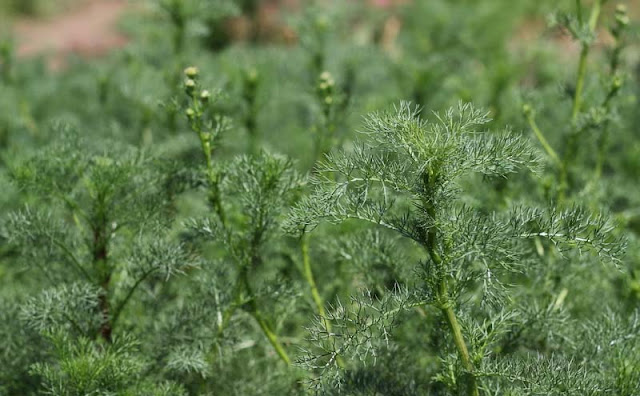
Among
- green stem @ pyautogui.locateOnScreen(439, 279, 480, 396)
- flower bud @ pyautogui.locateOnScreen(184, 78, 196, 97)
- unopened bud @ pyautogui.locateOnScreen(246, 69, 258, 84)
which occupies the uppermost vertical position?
flower bud @ pyautogui.locateOnScreen(184, 78, 196, 97)

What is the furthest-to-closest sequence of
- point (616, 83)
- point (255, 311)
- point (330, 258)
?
point (330, 258) < point (616, 83) < point (255, 311)

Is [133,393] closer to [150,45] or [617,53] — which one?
[617,53]

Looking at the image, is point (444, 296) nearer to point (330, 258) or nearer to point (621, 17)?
point (330, 258)

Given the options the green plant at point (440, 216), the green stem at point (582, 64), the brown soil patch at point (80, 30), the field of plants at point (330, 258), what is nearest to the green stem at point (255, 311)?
the field of plants at point (330, 258)

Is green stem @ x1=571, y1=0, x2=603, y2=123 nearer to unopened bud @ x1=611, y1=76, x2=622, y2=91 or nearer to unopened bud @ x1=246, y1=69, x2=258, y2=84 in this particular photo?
unopened bud @ x1=611, y1=76, x2=622, y2=91

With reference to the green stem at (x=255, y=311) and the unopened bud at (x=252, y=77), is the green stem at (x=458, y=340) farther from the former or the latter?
the unopened bud at (x=252, y=77)

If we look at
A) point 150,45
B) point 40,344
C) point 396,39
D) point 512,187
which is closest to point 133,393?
point 40,344

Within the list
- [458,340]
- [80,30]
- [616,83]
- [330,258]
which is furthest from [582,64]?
[80,30]

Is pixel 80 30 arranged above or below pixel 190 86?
above

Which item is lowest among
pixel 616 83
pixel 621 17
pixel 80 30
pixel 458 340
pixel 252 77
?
pixel 458 340

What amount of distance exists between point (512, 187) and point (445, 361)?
0.71 meters

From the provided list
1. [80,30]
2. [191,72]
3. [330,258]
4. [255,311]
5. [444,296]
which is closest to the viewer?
[444,296]

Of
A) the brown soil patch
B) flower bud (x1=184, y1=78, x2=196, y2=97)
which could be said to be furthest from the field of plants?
the brown soil patch

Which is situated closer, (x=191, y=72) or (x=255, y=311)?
(x=191, y=72)
